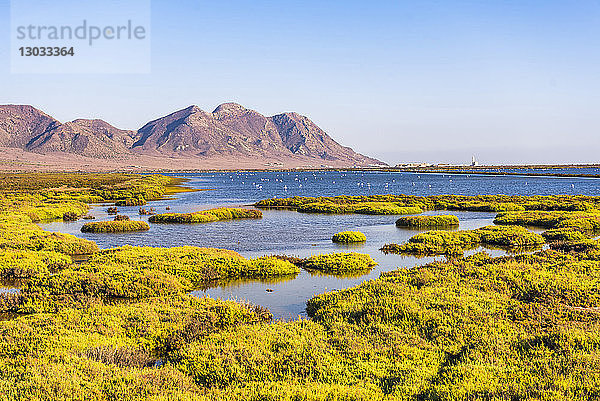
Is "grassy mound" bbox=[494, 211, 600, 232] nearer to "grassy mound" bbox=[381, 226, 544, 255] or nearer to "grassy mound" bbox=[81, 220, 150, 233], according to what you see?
"grassy mound" bbox=[381, 226, 544, 255]

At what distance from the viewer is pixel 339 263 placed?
107ft

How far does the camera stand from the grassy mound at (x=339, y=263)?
32125 millimetres

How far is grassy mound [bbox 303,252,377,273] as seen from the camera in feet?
105

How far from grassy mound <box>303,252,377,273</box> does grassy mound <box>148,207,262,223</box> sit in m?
28.7

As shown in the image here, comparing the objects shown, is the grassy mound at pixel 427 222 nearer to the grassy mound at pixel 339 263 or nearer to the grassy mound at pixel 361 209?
the grassy mound at pixel 361 209

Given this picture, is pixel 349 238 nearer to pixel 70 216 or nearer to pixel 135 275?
pixel 135 275

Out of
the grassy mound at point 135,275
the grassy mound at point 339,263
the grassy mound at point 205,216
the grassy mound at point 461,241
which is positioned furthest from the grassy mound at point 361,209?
the grassy mound at point 135,275

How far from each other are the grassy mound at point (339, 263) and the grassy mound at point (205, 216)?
94.2 ft

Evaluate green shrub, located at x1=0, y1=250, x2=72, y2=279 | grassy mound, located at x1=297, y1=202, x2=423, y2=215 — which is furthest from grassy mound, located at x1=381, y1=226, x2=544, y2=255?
green shrub, located at x1=0, y1=250, x2=72, y2=279

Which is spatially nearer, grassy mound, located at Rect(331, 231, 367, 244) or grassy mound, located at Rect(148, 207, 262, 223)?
grassy mound, located at Rect(331, 231, 367, 244)

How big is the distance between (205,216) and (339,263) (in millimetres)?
31581

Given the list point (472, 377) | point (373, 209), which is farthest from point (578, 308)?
point (373, 209)

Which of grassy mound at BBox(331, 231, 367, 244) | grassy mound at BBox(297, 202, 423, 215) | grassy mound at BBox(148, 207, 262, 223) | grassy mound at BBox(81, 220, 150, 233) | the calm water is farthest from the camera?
grassy mound at BBox(297, 202, 423, 215)

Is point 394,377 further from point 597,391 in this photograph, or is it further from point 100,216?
point 100,216
